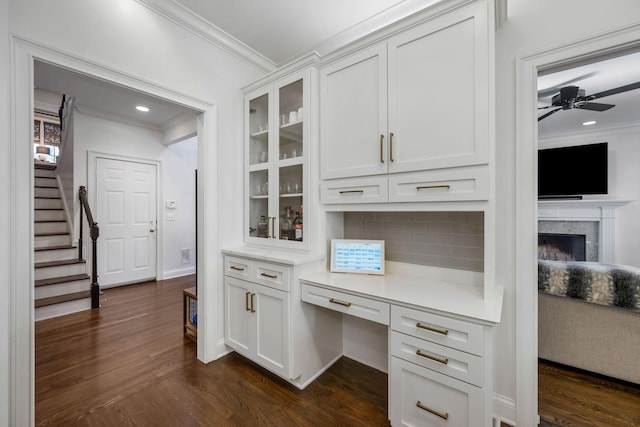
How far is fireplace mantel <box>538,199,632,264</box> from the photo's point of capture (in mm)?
4473

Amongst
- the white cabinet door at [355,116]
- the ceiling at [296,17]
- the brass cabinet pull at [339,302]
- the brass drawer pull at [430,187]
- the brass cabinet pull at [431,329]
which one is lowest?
the brass cabinet pull at [431,329]

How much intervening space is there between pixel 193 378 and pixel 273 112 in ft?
7.08

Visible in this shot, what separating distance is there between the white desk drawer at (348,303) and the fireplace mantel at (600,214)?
516 centimetres

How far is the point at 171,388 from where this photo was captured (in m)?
1.93

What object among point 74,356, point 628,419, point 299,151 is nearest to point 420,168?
point 299,151

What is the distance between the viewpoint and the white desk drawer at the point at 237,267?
2139mm

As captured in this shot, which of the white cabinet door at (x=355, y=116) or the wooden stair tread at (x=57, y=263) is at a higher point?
the white cabinet door at (x=355, y=116)

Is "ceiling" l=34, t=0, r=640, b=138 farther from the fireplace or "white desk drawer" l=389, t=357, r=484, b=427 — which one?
the fireplace

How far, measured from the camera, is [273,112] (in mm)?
2223

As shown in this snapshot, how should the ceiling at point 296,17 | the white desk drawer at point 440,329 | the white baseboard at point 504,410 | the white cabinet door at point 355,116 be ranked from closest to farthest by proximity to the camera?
the white desk drawer at point 440,329, the white baseboard at point 504,410, the white cabinet door at point 355,116, the ceiling at point 296,17

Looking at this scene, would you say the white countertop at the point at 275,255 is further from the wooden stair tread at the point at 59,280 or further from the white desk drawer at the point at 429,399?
the wooden stair tread at the point at 59,280

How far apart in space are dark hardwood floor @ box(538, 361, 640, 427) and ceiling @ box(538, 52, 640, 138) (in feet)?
7.28

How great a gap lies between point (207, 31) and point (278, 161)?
1.22 metres

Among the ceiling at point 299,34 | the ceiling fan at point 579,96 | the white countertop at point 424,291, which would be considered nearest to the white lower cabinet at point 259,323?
the white countertop at point 424,291
